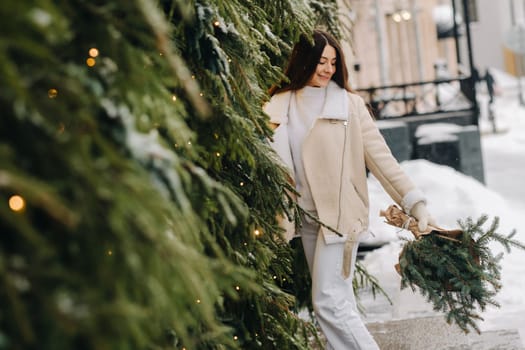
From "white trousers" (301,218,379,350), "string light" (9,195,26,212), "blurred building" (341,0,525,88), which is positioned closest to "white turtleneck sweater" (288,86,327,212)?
"white trousers" (301,218,379,350)

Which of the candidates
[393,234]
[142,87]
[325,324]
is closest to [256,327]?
[325,324]

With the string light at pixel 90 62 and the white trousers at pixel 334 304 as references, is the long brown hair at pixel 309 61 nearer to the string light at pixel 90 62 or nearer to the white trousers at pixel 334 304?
the white trousers at pixel 334 304

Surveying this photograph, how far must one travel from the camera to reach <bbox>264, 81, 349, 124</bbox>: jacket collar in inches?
195

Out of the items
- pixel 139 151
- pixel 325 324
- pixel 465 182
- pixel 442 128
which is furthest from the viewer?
pixel 442 128

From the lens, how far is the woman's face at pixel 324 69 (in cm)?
499

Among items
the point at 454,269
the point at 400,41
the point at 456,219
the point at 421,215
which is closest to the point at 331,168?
the point at 421,215

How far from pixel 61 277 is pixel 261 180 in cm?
222

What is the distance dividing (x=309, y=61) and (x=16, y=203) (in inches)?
123

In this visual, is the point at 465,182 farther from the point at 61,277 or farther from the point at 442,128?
the point at 61,277

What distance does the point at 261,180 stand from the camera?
13.5ft

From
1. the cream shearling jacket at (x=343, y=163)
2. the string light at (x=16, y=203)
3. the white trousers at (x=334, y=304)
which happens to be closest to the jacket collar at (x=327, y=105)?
the cream shearling jacket at (x=343, y=163)

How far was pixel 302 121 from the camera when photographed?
506 cm

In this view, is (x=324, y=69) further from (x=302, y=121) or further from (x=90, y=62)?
(x=90, y=62)

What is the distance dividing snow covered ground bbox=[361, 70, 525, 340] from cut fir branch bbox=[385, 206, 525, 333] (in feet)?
0.78
